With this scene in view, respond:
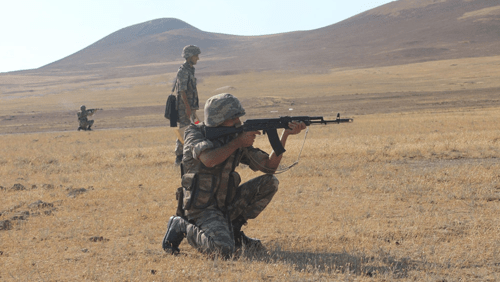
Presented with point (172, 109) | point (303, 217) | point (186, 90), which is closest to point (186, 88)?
point (186, 90)

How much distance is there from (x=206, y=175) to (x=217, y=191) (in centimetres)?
26

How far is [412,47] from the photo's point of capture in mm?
123938

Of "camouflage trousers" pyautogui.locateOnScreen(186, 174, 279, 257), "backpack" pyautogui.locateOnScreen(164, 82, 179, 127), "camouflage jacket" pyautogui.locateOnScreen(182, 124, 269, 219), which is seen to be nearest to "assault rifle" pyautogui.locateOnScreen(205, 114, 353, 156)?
"camouflage jacket" pyautogui.locateOnScreen(182, 124, 269, 219)

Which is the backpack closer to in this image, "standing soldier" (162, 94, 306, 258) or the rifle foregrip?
"standing soldier" (162, 94, 306, 258)

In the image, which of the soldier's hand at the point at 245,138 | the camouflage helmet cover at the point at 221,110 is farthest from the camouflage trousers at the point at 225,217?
the camouflage helmet cover at the point at 221,110

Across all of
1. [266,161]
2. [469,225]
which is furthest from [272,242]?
[469,225]

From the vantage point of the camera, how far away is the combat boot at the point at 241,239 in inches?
218

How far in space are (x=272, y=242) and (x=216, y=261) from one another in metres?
1.15

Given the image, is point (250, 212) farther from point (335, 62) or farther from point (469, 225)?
point (335, 62)

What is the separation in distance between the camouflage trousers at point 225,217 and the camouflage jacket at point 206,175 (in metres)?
0.09

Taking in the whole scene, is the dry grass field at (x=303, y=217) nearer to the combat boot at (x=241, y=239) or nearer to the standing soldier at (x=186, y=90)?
the combat boot at (x=241, y=239)

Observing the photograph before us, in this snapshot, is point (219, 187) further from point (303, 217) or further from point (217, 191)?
point (303, 217)

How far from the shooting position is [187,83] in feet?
35.8

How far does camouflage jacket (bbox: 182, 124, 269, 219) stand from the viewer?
5.38 m
